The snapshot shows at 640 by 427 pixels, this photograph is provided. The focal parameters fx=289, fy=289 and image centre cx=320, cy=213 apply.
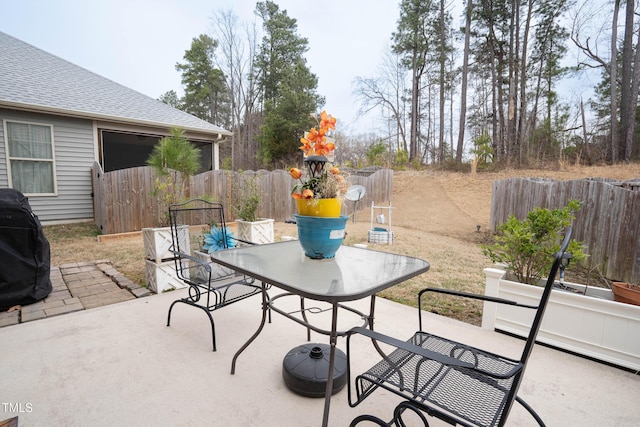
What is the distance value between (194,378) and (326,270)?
3.52ft

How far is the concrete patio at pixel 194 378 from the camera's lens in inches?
57.4

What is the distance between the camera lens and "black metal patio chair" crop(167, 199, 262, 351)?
7.07ft

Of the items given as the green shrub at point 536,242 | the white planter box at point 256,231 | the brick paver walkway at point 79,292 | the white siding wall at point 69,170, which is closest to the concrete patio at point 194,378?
the brick paver walkway at point 79,292

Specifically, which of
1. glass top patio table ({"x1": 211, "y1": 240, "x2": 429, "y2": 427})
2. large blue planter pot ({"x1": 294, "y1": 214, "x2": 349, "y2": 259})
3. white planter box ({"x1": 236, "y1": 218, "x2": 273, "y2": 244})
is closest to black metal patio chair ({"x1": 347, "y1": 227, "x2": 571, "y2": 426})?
glass top patio table ({"x1": 211, "y1": 240, "x2": 429, "y2": 427})

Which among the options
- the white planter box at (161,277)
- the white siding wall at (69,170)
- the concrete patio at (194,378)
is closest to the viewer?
the concrete patio at (194,378)

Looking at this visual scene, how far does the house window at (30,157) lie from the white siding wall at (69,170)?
0.11 m

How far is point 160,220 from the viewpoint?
3465 millimetres

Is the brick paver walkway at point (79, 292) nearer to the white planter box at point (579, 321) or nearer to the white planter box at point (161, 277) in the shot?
the white planter box at point (161, 277)

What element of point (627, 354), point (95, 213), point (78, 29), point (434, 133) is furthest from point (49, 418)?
point (434, 133)

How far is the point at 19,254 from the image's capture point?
8.54 feet

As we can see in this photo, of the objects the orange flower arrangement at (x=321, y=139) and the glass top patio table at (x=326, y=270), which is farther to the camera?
the orange flower arrangement at (x=321, y=139)

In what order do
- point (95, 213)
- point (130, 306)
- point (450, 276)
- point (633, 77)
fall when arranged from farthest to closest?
point (633, 77) → point (95, 213) → point (450, 276) → point (130, 306)

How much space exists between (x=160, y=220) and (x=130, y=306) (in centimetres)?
108

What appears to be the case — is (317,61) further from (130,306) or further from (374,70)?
(130,306)
